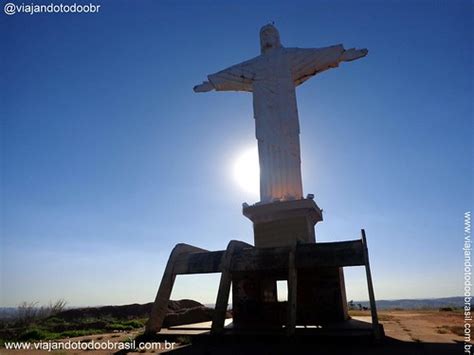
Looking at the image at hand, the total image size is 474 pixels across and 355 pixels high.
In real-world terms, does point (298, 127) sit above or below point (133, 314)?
above

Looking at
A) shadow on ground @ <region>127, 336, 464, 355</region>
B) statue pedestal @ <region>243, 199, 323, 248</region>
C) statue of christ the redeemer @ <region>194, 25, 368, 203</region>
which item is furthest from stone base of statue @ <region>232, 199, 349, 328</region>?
shadow on ground @ <region>127, 336, 464, 355</region>

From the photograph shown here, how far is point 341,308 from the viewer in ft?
46.9

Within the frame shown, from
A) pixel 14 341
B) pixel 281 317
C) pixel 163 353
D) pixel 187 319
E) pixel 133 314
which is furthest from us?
pixel 133 314

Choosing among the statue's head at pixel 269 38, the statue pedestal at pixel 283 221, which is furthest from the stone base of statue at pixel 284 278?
the statue's head at pixel 269 38

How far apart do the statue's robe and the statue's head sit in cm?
34

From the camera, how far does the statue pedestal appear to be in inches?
606

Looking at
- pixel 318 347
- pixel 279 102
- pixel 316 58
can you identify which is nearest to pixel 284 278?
pixel 318 347

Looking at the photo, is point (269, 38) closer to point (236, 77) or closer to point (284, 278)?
point (236, 77)

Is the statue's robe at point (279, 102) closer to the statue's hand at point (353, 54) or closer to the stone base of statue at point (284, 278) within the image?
the statue's hand at point (353, 54)

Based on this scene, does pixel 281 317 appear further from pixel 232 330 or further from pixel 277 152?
pixel 277 152

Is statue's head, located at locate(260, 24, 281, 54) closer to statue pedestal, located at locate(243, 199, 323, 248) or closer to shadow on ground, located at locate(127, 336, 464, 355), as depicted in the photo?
statue pedestal, located at locate(243, 199, 323, 248)

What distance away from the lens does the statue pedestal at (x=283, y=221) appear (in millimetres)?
15391

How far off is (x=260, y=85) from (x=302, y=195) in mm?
5712

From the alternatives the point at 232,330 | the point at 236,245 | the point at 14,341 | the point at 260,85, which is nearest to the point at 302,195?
the point at 236,245
